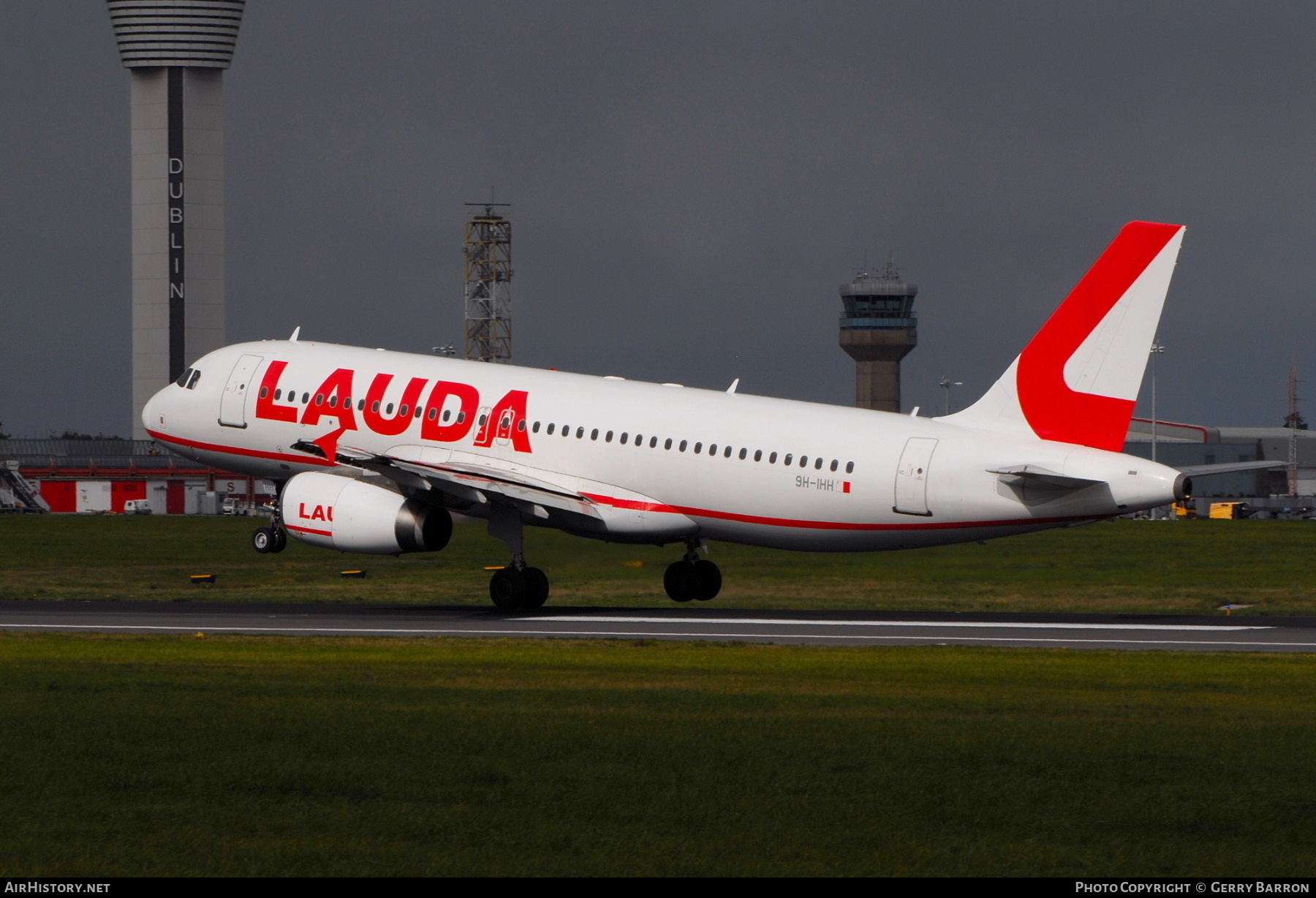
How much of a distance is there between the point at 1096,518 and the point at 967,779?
19.1 metres

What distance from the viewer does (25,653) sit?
26766mm

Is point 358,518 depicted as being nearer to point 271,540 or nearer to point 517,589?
point 517,589

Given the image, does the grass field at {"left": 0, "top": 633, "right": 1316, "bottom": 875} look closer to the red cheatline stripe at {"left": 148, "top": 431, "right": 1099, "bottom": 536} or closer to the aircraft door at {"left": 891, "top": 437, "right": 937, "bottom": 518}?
the red cheatline stripe at {"left": 148, "top": 431, "right": 1099, "bottom": 536}

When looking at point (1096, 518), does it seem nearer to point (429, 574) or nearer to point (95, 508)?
point (429, 574)

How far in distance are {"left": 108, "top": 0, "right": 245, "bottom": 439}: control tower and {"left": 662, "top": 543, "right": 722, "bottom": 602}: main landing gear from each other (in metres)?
142

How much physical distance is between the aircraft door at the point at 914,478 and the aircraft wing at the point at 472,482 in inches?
270

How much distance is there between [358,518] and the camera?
36531 millimetres

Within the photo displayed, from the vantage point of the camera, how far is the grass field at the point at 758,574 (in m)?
42.8

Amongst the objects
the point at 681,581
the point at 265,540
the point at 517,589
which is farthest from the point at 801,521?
the point at 265,540

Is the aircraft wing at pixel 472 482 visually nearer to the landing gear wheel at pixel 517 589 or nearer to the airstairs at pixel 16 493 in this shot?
the landing gear wheel at pixel 517 589

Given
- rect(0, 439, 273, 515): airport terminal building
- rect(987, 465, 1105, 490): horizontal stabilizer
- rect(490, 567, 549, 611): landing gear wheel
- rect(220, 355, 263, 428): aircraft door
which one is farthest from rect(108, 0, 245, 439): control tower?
rect(987, 465, 1105, 490): horizontal stabilizer

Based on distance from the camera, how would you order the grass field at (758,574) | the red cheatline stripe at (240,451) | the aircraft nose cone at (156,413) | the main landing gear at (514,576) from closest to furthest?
the main landing gear at (514,576) → the red cheatline stripe at (240,451) → the grass field at (758,574) → the aircraft nose cone at (156,413)

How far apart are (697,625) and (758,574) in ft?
45.0

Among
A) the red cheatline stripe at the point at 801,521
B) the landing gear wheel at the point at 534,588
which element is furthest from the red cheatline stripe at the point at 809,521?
the landing gear wheel at the point at 534,588
